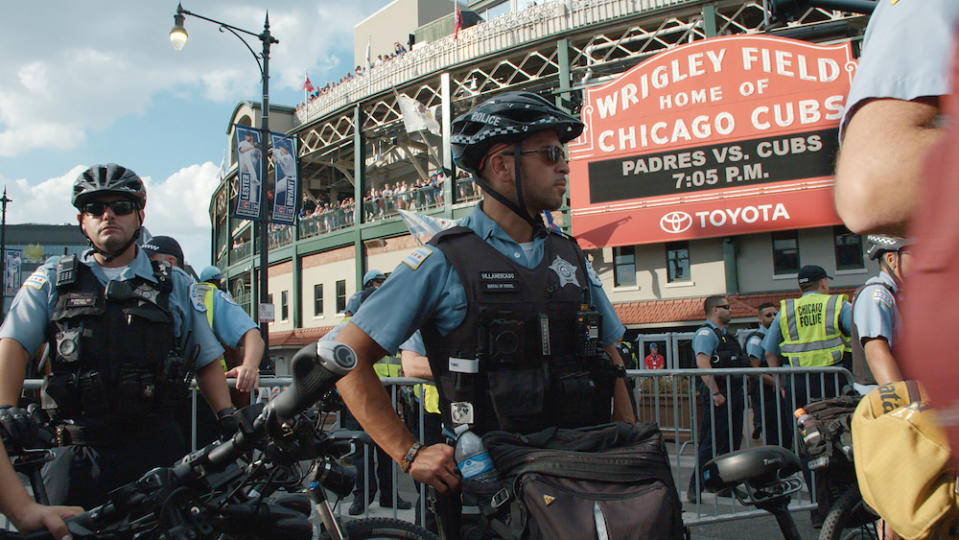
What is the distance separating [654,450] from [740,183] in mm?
18209

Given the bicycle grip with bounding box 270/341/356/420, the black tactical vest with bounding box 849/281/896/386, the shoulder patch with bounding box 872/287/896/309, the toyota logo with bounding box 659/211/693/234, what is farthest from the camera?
the toyota logo with bounding box 659/211/693/234

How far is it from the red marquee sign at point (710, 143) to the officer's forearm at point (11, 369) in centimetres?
1817

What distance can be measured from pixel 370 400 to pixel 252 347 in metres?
2.29

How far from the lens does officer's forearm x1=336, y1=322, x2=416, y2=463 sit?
7.30 ft

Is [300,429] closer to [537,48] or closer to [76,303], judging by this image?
[76,303]

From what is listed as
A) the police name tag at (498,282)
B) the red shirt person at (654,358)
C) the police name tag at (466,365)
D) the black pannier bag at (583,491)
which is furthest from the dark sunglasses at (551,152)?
the red shirt person at (654,358)

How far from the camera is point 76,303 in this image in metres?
2.71

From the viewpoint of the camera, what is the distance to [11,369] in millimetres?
2607

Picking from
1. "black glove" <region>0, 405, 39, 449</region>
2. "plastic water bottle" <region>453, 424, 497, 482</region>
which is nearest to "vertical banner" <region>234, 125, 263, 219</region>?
"black glove" <region>0, 405, 39, 449</region>

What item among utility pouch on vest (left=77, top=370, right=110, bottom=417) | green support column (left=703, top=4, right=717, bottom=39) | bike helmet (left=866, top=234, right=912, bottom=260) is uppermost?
green support column (left=703, top=4, right=717, bottom=39)

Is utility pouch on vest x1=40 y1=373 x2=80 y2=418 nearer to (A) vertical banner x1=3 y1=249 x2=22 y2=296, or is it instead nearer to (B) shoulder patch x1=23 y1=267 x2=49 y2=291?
(B) shoulder patch x1=23 y1=267 x2=49 y2=291

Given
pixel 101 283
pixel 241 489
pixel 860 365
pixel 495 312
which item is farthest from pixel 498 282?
pixel 860 365

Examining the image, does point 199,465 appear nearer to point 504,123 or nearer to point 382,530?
point 382,530

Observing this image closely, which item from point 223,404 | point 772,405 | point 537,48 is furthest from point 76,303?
point 537,48
